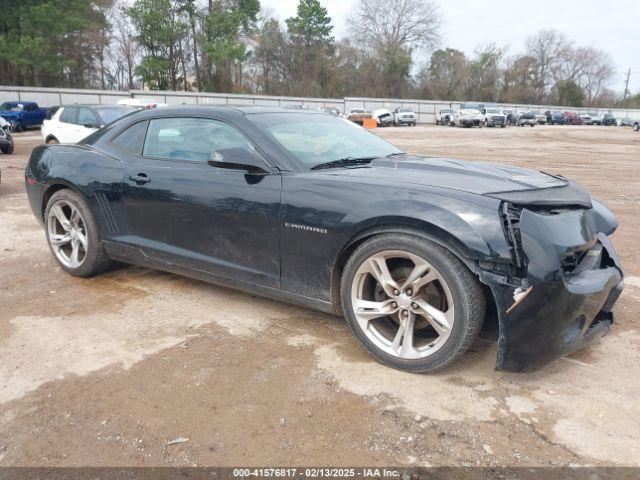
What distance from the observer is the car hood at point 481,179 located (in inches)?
112

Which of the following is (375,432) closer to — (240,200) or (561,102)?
(240,200)

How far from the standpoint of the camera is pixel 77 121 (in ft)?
44.4

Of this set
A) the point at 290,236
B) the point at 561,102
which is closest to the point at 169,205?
the point at 290,236

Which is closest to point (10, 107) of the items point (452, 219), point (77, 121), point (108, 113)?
point (77, 121)

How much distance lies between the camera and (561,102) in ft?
278

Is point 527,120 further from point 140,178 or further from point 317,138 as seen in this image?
point 140,178

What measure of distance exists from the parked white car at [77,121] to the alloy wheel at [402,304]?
11.6 metres

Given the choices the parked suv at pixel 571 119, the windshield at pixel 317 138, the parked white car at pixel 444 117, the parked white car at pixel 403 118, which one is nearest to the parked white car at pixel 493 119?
the parked white car at pixel 444 117

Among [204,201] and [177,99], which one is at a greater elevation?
[177,99]

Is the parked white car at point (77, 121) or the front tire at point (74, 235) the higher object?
the parked white car at point (77, 121)

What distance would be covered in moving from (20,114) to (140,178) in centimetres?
2952

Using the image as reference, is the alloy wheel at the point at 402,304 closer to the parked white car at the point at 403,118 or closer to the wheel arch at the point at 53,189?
the wheel arch at the point at 53,189

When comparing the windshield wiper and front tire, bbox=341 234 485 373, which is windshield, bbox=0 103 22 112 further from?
front tire, bbox=341 234 485 373

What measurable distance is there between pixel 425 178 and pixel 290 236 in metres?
0.87
